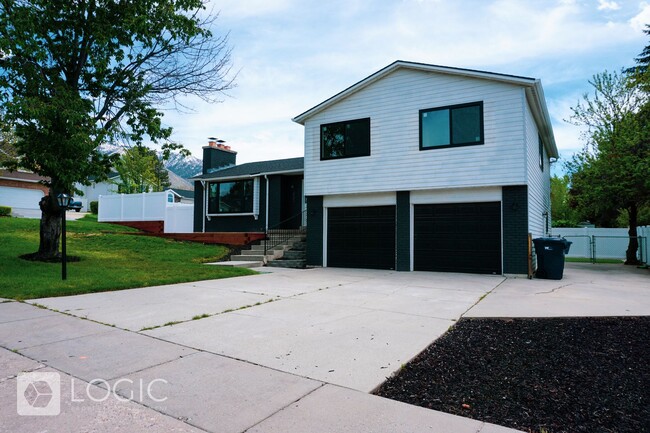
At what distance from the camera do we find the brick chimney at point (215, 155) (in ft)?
71.1

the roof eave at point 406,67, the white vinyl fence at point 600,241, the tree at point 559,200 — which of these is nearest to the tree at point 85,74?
the roof eave at point 406,67

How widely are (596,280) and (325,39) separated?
10.5 meters

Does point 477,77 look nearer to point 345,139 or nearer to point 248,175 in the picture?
point 345,139

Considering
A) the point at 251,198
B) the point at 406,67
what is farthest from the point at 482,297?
the point at 251,198

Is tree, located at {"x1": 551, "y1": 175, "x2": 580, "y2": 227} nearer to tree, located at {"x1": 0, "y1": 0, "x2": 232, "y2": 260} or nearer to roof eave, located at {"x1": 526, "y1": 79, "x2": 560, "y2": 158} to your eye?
roof eave, located at {"x1": 526, "y1": 79, "x2": 560, "y2": 158}

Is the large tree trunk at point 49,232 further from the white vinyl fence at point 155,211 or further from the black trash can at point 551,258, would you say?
the black trash can at point 551,258

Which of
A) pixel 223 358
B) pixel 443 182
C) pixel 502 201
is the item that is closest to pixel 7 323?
pixel 223 358

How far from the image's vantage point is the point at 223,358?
12.4ft

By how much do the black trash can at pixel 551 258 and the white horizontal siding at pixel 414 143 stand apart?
74.6 inches

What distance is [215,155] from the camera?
21812 millimetres

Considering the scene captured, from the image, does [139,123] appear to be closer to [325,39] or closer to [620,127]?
[325,39]

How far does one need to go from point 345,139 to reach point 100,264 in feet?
28.6

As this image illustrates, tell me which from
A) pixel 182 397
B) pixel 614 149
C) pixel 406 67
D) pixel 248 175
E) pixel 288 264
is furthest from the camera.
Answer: pixel 248 175

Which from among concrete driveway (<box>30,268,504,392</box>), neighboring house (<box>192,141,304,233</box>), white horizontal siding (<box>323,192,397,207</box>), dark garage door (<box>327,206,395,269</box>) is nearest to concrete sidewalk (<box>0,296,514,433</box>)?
concrete driveway (<box>30,268,504,392</box>)
